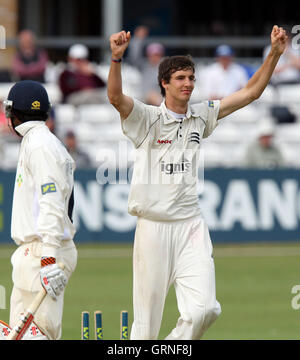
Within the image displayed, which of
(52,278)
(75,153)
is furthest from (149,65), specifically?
(52,278)

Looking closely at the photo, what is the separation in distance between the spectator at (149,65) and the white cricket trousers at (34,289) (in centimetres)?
1134

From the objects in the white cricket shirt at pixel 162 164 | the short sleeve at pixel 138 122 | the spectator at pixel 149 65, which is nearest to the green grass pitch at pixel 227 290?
the white cricket shirt at pixel 162 164

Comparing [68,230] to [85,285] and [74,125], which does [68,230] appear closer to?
[85,285]

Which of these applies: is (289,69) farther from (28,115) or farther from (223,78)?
(28,115)

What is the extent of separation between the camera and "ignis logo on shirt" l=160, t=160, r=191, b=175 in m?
8.16

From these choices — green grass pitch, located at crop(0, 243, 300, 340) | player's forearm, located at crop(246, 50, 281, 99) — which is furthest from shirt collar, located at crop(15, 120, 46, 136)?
green grass pitch, located at crop(0, 243, 300, 340)

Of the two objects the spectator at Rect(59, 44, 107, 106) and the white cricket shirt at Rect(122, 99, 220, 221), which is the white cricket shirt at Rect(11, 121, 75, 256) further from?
the spectator at Rect(59, 44, 107, 106)

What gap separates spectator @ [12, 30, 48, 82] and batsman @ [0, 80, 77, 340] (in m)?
11.8

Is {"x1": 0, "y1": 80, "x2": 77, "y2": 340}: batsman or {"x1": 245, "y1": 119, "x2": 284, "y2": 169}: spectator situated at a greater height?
{"x1": 245, "y1": 119, "x2": 284, "y2": 169}: spectator

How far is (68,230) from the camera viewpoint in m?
7.72

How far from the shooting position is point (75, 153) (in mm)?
17719

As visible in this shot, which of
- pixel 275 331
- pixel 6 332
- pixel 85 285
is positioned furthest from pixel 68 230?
pixel 85 285
